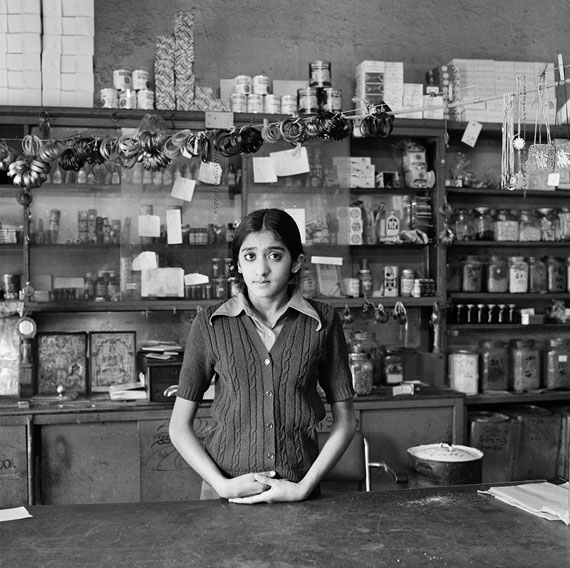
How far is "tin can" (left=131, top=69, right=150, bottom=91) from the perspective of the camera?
13.6 ft

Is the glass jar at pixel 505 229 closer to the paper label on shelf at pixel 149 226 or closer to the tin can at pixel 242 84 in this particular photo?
the tin can at pixel 242 84

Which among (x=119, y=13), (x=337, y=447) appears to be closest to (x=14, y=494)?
(x=337, y=447)

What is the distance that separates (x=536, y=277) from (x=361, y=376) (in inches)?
58.0

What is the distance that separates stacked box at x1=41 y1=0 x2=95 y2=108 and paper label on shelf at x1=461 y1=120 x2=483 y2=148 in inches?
86.3

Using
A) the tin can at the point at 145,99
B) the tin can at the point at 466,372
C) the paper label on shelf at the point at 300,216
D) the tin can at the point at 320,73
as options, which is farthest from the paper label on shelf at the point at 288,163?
the tin can at the point at 466,372

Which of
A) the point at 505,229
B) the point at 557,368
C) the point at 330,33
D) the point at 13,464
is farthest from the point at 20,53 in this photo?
the point at 557,368

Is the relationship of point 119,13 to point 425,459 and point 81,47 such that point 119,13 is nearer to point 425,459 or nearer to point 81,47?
point 81,47

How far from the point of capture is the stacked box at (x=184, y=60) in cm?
416

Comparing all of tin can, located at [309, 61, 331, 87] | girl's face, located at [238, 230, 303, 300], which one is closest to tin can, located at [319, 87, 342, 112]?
tin can, located at [309, 61, 331, 87]

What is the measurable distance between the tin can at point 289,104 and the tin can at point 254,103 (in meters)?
0.13

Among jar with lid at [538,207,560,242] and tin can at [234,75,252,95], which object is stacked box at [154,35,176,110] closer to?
tin can at [234,75,252,95]

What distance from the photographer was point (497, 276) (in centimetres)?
464

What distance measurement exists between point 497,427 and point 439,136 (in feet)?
5.70

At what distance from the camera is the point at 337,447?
2.17 m
